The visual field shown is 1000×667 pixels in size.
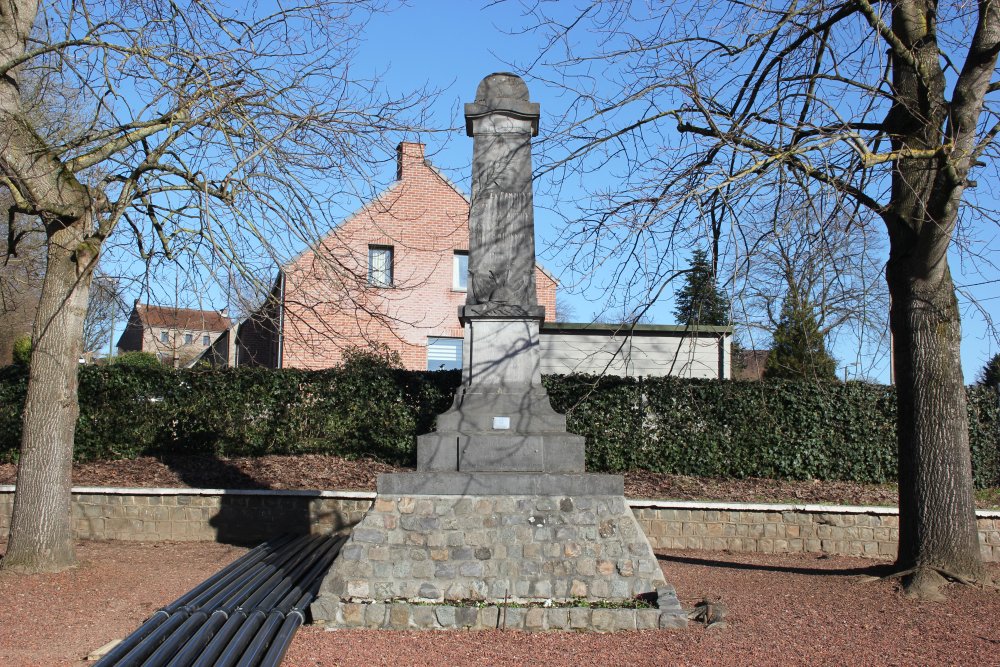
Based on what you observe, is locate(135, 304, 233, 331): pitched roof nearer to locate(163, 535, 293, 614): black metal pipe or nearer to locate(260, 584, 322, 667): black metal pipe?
locate(163, 535, 293, 614): black metal pipe

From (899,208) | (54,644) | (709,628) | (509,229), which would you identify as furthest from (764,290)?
(54,644)

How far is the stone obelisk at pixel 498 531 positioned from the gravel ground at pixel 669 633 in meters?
0.24

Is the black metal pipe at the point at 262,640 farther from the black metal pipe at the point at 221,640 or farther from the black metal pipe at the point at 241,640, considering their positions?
the black metal pipe at the point at 221,640

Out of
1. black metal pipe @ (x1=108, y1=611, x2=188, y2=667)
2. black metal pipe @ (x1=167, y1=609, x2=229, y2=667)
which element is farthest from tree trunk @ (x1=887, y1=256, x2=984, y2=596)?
black metal pipe @ (x1=108, y1=611, x2=188, y2=667)

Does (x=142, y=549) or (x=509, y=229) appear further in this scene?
(x=142, y=549)

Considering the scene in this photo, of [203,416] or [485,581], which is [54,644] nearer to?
[485,581]

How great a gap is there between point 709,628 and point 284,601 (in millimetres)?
3487

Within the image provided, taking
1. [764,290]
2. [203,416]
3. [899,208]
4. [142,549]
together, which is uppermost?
[899,208]

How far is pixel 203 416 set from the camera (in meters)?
13.4

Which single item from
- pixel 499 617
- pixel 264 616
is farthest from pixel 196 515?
pixel 499 617

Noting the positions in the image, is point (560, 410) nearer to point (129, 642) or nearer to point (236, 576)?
point (236, 576)

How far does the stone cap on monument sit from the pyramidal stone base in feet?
11.5

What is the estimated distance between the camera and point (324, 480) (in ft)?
41.5

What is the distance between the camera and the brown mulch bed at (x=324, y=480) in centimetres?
1231
